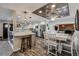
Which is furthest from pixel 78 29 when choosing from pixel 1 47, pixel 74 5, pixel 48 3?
pixel 1 47

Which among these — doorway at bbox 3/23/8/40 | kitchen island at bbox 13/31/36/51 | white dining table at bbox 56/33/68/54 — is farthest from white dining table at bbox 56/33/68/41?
doorway at bbox 3/23/8/40

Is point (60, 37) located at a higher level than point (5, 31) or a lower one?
lower

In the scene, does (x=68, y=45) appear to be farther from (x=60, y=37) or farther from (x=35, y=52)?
(x=35, y=52)

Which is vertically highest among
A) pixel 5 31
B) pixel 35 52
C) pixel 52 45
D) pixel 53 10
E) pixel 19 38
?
pixel 53 10

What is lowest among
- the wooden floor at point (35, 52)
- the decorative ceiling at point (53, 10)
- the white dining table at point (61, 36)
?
the wooden floor at point (35, 52)

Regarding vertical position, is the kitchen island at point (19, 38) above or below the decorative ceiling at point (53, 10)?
below

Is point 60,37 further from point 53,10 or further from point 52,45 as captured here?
point 53,10

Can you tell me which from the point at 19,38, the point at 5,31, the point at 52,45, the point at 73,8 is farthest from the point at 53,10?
the point at 5,31

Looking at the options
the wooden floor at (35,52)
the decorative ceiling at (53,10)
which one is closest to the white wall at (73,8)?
the decorative ceiling at (53,10)

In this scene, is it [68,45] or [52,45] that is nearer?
[68,45]

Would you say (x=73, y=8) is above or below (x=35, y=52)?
above

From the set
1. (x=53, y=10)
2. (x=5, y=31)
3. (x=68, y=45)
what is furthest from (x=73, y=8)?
(x=5, y=31)

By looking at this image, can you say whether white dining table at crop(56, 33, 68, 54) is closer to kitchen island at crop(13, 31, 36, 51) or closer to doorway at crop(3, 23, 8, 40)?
kitchen island at crop(13, 31, 36, 51)

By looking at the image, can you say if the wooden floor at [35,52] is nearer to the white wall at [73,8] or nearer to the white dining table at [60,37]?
the white dining table at [60,37]
